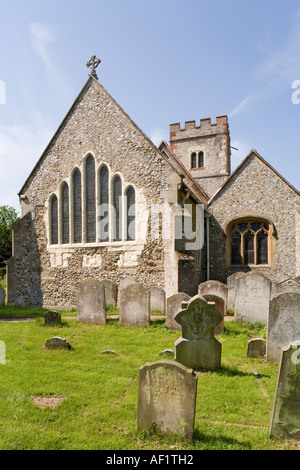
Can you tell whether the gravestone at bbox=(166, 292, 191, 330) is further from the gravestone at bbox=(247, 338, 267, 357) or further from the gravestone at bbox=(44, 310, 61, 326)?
the gravestone at bbox=(44, 310, 61, 326)

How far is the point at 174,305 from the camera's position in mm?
8867

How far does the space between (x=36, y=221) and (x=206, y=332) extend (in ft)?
36.1

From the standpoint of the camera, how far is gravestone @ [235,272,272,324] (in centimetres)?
930

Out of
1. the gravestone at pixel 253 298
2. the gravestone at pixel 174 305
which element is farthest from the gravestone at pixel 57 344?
the gravestone at pixel 253 298

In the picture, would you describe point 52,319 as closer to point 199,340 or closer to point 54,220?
point 199,340

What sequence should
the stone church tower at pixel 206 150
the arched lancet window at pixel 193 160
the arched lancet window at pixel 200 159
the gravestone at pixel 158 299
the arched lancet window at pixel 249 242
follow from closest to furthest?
the gravestone at pixel 158 299, the arched lancet window at pixel 249 242, the stone church tower at pixel 206 150, the arched lancet window at pixel 200 159, the arched lancet window at pixel 193 160

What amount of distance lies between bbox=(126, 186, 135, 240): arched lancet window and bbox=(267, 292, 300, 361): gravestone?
7.35 metres

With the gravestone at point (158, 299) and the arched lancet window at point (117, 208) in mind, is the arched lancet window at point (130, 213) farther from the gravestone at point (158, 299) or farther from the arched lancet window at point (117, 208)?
the gravestone at point (158, 299)

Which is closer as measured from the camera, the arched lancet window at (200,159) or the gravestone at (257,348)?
the gravestone at (257,348)

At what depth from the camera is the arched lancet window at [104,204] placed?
1371 cm

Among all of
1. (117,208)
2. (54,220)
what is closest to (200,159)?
(117,208)

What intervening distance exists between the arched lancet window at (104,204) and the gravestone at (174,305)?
5.47m

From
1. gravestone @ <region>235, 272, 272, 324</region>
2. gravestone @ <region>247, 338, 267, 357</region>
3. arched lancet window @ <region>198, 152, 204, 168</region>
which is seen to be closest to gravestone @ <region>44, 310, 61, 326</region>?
gravestone @ <region>235, 272, 272, 324</region>

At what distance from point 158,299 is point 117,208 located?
4.02 m
